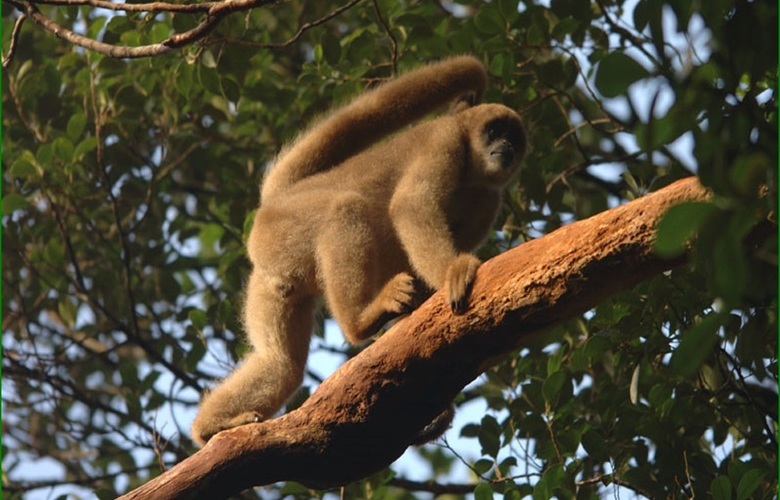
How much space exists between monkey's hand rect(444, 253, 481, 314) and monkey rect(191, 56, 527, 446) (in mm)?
369

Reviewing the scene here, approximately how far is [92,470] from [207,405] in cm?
528

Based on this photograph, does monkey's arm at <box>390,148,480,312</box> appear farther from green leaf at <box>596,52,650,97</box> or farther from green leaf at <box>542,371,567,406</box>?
green leaf at <box>596,52,650,97</box>

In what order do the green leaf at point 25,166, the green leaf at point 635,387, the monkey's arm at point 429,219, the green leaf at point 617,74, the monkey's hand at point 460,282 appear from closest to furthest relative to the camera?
the green leaf at point 617,74
the monkey's hand at point 460,282
the monkey's arm at point 429,219
the green leaf at point 635,387
the green leaf at point 25,166

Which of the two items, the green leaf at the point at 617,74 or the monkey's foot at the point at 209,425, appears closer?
the green leaf at the point at 617,74

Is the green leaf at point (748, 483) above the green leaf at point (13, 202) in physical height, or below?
below

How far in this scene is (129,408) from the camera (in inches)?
341

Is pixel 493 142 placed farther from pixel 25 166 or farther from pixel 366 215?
pixel 25 166

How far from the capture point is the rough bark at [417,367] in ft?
15.4

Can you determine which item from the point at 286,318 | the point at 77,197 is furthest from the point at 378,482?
the point at 77,197

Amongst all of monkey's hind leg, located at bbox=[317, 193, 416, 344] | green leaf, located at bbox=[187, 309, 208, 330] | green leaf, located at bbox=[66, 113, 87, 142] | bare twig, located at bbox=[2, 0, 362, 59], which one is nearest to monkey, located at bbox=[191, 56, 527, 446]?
monkey's hind leg, located at bbox=[317, 193, 416, 344]

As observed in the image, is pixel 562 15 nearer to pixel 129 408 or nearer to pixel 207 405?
pixel 207 405

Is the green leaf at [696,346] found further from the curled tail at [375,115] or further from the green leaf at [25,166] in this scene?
the green leaf at [25,166]

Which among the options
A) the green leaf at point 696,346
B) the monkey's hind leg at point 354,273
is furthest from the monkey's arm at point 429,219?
the green leaf at point 696,346

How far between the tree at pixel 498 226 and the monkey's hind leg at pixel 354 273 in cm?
91
